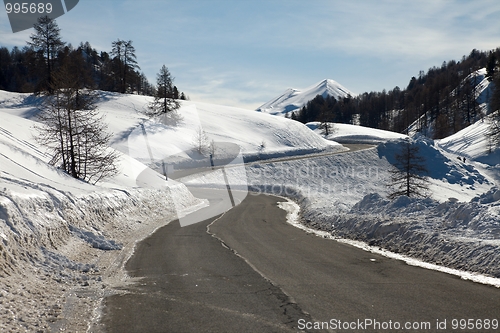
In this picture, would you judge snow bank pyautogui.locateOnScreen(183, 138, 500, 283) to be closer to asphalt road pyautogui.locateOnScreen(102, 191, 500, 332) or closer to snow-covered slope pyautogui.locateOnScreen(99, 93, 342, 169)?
asphalt road pyautogui.locateOnScreen(102, 191, 500, 332)

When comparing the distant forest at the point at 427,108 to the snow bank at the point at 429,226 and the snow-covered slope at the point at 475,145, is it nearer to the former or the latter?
the snow-covered slope at the point at 475,145

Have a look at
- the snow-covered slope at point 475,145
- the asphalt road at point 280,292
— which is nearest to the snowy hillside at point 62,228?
the asphalt road at point 280,292

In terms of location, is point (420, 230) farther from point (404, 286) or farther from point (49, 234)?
point (49, 234)

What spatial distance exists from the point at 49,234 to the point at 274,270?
5874 millimetres

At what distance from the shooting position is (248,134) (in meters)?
74.2

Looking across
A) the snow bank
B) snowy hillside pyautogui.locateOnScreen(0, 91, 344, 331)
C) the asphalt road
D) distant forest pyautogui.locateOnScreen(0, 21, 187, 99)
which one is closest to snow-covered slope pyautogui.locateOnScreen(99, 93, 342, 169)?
distant forest pyautogui.locateOnScreen(0, 21, 187, 99)

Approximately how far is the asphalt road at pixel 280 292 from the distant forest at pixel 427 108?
96.5 meters

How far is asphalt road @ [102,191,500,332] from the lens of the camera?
6129 millimetres

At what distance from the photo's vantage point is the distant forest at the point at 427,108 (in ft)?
363

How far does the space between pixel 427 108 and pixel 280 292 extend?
139 meters

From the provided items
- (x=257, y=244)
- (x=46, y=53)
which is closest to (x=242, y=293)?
(x=257, y=244)

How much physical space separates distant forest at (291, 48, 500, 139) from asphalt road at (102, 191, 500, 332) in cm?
9648

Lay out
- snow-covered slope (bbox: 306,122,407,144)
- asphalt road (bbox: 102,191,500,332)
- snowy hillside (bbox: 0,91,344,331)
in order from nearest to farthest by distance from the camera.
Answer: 1. asphalt road (bbox: 102,191,500,332)
2. snowy hillside (bbox: 0,91,344,331)
3. snow-covered slope (bbox: 306,122,407,144)

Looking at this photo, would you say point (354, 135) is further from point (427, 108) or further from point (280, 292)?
point (280, 292)
